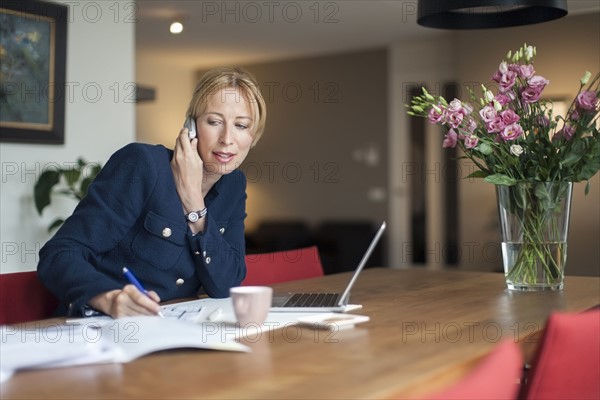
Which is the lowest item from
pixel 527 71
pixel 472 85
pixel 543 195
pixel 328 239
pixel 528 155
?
pixel 328 239

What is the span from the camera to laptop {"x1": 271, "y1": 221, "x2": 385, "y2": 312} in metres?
1.69

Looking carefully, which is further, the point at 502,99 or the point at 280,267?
the point at 280,267

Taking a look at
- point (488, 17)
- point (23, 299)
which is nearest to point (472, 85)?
point (488, 17)

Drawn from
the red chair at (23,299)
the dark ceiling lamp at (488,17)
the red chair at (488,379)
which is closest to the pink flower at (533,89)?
the dark ceiling lamp at (488,17)

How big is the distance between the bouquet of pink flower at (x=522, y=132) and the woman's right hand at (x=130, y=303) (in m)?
1.00

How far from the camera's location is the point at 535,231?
2.12 m

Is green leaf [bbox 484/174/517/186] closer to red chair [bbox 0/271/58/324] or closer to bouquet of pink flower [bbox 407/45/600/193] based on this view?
bouquet of pink flower [bbox 407/45/600/193]

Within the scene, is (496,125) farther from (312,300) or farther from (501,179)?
(312,300)

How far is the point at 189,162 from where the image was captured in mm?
2006

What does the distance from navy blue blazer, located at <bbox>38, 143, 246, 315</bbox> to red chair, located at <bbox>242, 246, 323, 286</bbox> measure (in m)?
0.28

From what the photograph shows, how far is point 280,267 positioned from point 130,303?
101 centimetres

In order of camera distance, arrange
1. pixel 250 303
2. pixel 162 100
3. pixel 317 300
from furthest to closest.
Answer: pixel 162 100 < pixel 317 300 < pixel 250 303

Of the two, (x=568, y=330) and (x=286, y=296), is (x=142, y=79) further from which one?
(x=568, y=330)

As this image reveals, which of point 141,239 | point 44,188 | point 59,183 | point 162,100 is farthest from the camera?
point 162,100
